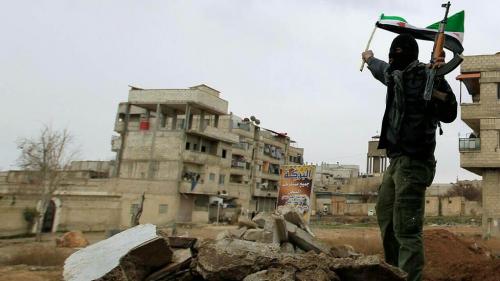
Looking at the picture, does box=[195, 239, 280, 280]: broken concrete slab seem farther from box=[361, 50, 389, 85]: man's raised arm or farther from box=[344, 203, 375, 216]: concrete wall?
box=[344, 203, 375, 216]: concrete wall

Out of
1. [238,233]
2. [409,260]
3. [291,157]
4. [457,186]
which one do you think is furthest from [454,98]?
[457,186]

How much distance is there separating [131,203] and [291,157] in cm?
3362

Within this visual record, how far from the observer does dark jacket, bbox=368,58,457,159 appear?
10.7 ft

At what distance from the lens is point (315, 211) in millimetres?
66500

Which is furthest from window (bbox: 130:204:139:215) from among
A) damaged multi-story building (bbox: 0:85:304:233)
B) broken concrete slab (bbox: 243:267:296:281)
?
broken concrete slab (bbox: 243:267:296:281)

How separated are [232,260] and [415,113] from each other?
1912 mm

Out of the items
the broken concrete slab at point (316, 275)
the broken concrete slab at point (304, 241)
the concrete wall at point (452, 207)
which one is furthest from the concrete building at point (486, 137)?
the concrete wall at point (452, 207)

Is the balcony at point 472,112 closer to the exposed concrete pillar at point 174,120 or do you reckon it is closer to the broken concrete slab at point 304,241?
the broken concrete slab at point 304,241

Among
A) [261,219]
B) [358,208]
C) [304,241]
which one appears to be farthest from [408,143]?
[358,208]

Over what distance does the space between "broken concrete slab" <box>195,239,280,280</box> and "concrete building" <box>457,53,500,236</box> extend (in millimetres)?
25806

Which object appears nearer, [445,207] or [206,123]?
[206,123]

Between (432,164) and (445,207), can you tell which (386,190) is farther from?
(445,207)

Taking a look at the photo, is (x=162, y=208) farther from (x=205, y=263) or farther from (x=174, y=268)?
(x=205, y=263)

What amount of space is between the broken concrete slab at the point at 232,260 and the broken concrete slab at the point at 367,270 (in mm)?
578
